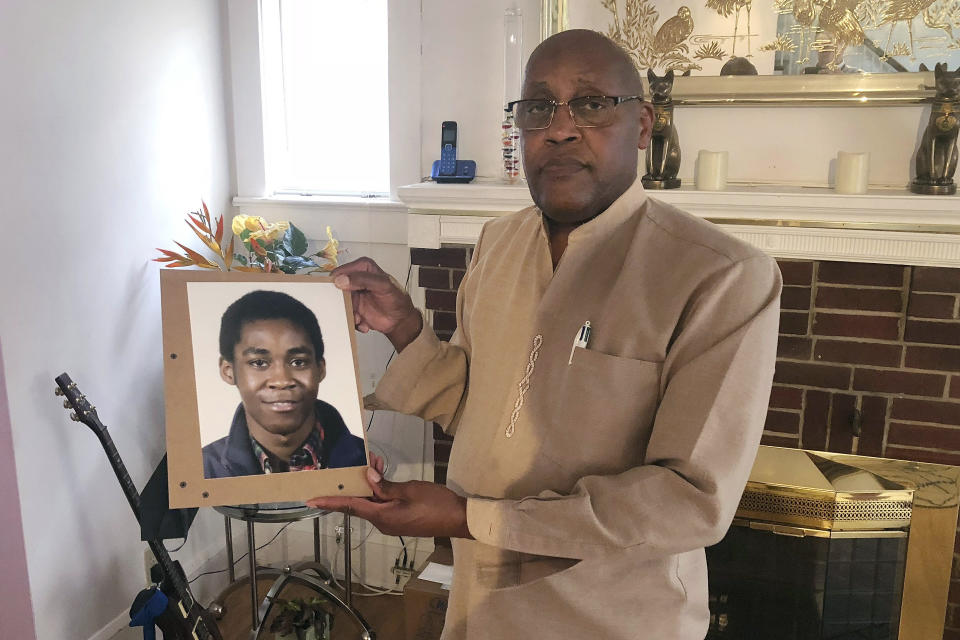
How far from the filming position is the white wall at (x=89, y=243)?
174cm

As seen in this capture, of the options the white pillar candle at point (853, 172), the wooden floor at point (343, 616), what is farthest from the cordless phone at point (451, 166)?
the wooden floor at point (343, 616)

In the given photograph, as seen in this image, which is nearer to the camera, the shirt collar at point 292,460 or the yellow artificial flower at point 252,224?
the shirt collar at point 292,460

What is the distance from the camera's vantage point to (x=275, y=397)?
111 centimetres

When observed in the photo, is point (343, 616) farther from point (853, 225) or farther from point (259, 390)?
point (853, 225)

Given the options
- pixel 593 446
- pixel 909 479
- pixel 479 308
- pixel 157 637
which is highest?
pixel 479 308

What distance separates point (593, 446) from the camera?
97 centimetres

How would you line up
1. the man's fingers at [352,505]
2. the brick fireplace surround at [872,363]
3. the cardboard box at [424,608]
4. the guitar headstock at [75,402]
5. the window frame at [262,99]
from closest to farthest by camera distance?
the man's fingers at [352,505], the guitar headstock at [75,402], the brick fireplace surround at [872,363], the cardboard box at [424,608], the window frame at [262,99]

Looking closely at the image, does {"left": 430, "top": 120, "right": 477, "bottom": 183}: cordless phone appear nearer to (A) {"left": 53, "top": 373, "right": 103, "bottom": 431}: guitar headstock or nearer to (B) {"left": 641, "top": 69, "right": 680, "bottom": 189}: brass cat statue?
(B) {"left": 641, "top": 69, "right": 680, "bottom": 189}: brass cat statue

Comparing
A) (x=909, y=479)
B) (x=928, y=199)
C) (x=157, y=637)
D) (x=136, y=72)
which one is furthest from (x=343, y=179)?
Result: (x=909, y=479)

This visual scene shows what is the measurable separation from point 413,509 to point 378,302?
38 centimetres

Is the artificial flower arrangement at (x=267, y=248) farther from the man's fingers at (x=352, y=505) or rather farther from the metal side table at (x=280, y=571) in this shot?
the man's fingers at (x=352, y=505)

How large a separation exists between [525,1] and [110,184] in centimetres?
126

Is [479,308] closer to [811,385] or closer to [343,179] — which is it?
[811,385]

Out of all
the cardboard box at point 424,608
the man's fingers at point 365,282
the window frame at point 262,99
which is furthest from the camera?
the window frame at point 262,99
